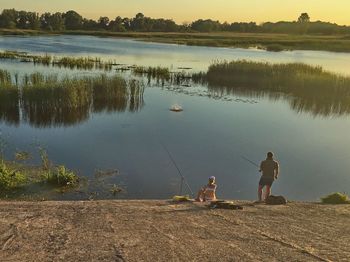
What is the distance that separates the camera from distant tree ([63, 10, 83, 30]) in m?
137

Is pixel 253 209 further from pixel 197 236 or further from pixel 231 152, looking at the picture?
pixel 231 152

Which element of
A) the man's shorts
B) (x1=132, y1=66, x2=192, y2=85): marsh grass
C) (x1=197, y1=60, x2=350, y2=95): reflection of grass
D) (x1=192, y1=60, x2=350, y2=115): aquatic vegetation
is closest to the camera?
the man's shorts

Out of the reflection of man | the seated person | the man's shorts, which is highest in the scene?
the reflection of man

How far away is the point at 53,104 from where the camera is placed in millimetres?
24641

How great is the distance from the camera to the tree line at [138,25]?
413ft

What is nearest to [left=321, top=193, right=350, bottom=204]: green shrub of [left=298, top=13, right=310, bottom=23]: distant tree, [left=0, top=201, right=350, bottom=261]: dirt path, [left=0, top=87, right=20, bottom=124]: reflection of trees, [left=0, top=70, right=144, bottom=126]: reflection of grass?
[left=0, top=201, right=350, bottom=261]: dirt path

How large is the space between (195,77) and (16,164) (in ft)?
90.6

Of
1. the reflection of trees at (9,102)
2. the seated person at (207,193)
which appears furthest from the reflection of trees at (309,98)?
the seated person at (207,193)

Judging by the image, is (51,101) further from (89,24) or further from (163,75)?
(89,24)

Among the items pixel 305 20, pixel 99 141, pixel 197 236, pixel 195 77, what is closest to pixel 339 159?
pixel 99 141

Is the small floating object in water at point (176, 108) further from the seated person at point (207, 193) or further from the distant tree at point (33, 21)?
the distant tree at point (33, 21)

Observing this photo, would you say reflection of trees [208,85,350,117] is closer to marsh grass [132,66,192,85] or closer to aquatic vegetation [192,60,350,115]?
aquatic vegetation [192,60,350,115]

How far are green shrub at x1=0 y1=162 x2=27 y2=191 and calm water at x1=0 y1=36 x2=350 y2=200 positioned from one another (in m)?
2.45

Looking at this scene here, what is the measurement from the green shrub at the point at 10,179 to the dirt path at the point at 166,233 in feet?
9.25
